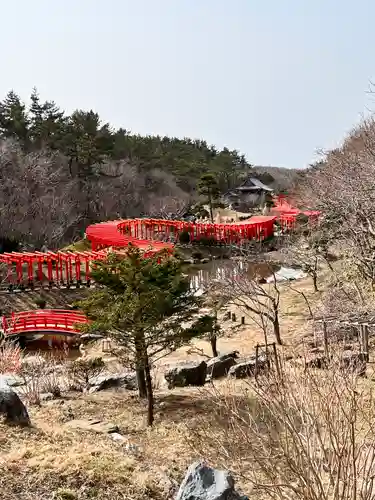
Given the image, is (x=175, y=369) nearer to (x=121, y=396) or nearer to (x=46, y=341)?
(x=121, y=396)

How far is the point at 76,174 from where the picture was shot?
4672cm

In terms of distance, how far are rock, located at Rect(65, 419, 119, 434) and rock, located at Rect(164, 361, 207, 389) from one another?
3.82m

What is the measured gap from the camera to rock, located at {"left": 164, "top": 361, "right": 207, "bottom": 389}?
13.7 metres

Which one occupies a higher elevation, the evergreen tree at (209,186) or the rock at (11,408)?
the evergreen tree at (209,186)

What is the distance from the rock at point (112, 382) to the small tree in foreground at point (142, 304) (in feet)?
9.30

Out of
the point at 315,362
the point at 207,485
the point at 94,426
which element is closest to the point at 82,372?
the point at 94,426

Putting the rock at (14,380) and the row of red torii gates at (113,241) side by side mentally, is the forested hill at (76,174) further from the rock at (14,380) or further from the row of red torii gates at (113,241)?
the rock at (14,380)

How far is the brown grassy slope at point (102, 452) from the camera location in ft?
20.7

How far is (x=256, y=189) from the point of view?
5859 centimetres

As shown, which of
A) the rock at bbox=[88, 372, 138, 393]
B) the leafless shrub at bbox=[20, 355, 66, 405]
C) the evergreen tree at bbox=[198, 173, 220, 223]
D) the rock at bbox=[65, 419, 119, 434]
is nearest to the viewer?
the rock at bbox=[65, 419, 119, 434]

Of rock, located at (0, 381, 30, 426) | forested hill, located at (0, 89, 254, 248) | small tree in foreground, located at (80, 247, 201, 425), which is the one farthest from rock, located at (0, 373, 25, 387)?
forested hill, located at (0, 89, 254, 248)

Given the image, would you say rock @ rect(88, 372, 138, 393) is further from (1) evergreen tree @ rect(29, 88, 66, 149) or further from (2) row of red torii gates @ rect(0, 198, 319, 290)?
(1) evergreen tree @ rect(29, 88, 66, 149)

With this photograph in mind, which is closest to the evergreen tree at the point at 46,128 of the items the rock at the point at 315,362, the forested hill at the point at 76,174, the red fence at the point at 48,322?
the forested hill at the point at 76,174

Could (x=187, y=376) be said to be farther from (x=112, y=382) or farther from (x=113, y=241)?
(x=113, y=241)
